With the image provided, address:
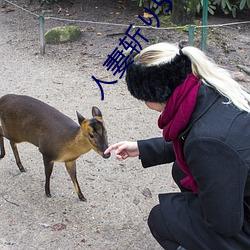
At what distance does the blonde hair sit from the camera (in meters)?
1.96

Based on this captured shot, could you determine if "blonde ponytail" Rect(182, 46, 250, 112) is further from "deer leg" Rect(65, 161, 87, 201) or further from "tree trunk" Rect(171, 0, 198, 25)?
"tree trunk" Rect(171, 0, 198, 25)

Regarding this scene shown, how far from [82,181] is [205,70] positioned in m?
1.81

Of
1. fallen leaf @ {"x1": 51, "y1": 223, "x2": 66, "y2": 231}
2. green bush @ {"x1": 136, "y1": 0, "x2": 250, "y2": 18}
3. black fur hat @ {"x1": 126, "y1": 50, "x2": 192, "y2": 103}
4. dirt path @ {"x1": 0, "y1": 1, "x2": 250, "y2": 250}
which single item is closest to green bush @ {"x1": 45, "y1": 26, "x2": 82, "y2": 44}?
dirt path @ {"x1": 0, "y1": 1, "x2": 250, "y2": 250}

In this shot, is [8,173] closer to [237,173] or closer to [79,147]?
[79,147]

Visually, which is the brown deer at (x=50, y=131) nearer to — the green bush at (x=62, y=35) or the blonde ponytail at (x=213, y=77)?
the blonde ponytail at (x=213, y=77)

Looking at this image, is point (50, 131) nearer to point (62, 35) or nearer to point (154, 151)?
point (154, 151)

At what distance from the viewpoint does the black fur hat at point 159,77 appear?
77.4 inches

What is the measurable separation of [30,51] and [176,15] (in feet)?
6.70

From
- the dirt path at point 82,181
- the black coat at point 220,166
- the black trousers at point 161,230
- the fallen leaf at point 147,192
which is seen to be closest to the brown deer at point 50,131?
the dirt path at point 82,181

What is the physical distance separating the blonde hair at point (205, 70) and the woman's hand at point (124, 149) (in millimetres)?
659

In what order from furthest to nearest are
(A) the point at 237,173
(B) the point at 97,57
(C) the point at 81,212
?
(B) the point at 97,57
(C) the point at 81,212
(A) the point at 237,173

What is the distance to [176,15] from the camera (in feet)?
21.7

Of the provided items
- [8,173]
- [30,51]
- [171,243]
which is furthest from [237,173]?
[30,51]

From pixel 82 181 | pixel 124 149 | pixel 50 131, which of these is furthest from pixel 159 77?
pixel 82 181
